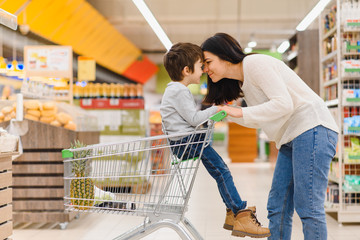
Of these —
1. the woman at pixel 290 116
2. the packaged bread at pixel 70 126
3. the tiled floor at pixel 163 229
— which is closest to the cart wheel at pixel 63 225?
the tiled floor at pixel 163 229

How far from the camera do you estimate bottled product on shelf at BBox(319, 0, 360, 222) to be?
4582 mm

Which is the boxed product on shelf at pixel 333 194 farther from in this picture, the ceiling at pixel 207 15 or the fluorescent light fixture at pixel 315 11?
the ceiling at pixel 207 15

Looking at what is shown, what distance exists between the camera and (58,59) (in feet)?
19.3

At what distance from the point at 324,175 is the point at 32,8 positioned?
8221 millimetres

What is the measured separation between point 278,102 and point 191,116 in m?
0.46

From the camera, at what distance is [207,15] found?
14.3 metres

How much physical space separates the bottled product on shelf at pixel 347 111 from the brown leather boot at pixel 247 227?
2.70 m

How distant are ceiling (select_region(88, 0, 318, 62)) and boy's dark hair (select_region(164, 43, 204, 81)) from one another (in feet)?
32.6

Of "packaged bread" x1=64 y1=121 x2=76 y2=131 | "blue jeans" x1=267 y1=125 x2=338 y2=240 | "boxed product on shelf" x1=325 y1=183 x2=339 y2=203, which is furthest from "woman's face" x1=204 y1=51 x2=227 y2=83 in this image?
"boxed product on shelf" x1=325 y1=183 x2=339 y2=203

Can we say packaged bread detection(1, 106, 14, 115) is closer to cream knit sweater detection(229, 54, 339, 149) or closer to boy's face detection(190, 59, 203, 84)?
boy's face detection(190, 59, 203, 84)

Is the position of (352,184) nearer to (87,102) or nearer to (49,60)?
(49,60)

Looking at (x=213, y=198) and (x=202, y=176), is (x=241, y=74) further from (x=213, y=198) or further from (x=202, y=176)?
(x=202, y=176)

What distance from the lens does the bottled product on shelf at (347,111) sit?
15.0ft

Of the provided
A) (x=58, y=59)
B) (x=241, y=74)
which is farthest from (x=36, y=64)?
(x=241, y=74)
